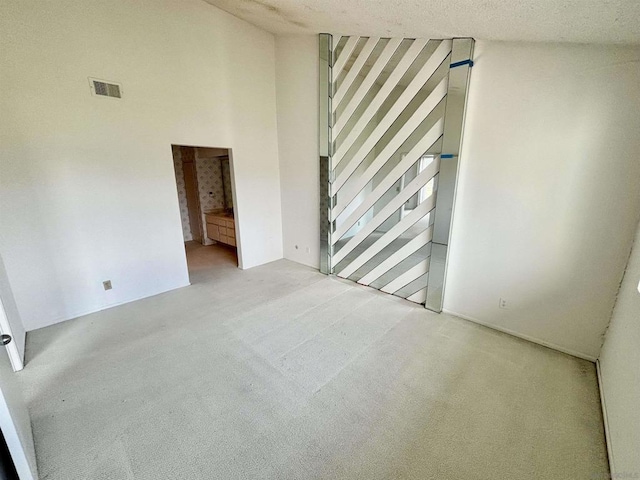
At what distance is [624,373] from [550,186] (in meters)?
1.57

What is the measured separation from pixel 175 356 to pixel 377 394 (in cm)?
188

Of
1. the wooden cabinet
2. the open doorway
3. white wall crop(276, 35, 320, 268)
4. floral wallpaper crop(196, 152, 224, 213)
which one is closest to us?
white wall crop(276, 35, 320, 268)

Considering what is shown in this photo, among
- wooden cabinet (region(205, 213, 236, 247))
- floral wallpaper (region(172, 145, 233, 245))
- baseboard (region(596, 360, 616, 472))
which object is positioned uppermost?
floral wallpaper (region(172, 145, 233, 245))

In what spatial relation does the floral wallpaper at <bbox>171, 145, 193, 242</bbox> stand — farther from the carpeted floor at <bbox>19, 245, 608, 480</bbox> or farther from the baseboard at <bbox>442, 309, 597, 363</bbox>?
the baseboard at <bbox>442, 309, 597, 363</bbox>

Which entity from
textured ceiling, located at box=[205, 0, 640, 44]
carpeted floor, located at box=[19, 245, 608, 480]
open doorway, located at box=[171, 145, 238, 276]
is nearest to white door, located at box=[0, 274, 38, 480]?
carpeted floor, located at box=[19, 245, 608, 480]

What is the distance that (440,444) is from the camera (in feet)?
5.42

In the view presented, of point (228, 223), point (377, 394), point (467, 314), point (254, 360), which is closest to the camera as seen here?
point (377, 394)

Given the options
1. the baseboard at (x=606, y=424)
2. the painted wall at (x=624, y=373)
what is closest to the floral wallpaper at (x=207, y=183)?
the painted wall at (x=624, y=373)

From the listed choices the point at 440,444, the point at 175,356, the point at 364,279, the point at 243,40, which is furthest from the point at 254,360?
the point at 243,40

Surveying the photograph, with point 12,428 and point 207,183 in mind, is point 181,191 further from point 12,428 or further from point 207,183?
point 12,428

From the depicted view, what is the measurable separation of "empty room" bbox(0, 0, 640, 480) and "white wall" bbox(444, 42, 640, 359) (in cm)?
2

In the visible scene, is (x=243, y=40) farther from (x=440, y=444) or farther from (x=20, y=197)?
(x=440, y=444)

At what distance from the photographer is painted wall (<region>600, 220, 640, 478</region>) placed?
1365mm

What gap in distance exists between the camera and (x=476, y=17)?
202 centimetres
